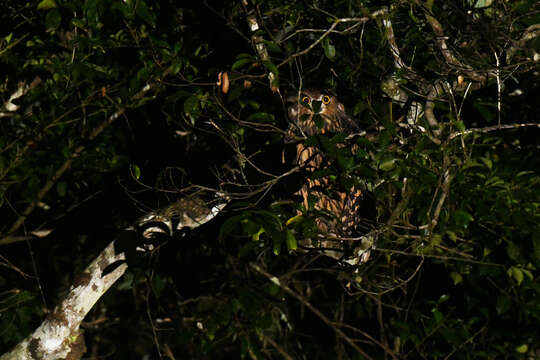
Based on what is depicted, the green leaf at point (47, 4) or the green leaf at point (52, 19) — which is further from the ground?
the green leaf at point (47, 4)

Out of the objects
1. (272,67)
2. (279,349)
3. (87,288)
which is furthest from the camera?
(279,349)

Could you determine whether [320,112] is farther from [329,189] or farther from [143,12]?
[143,12]

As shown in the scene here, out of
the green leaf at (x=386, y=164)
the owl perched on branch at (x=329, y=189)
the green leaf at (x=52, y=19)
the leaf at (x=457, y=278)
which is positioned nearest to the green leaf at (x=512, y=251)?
the leaf at (x=457, y=278)

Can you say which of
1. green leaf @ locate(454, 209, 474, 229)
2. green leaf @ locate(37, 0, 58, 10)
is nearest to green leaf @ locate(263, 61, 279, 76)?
green leaf @ locate(454, 209, 474, 229)

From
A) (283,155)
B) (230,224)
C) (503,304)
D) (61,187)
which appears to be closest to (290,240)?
(230,224)

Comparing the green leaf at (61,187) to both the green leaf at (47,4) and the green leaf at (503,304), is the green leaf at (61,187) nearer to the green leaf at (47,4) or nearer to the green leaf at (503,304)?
the green leaf at (47,4)

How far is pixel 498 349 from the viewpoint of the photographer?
128 inches

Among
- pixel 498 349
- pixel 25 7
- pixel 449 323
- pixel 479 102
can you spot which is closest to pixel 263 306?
pixel 449 323

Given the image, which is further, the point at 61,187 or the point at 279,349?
the point at 279,349

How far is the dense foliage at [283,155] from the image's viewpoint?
2.50 meters

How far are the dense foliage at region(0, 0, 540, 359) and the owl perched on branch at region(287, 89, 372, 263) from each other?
0.21ft

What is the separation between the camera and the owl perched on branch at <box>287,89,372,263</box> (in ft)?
Result: 8.36

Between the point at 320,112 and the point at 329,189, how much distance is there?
0.36 m

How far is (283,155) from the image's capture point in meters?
2.73
